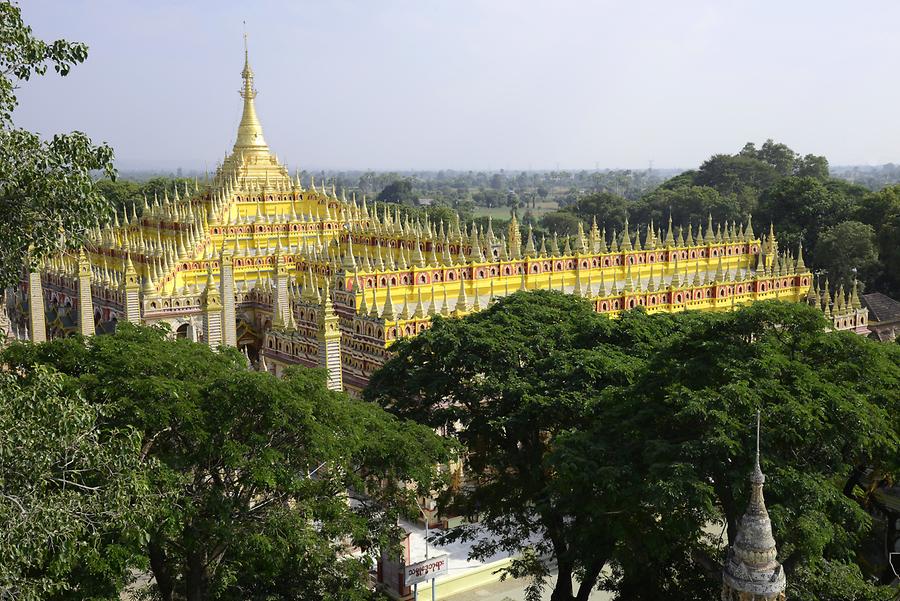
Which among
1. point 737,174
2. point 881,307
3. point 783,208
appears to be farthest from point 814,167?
point 881,307

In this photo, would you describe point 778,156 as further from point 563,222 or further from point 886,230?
point 886,230

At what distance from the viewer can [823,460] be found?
53.7ft

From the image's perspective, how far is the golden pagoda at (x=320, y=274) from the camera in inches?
1264

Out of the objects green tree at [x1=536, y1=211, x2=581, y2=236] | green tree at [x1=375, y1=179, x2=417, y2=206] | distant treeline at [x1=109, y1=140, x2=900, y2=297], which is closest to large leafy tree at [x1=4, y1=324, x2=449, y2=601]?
distant treeline at [x1=109, y1=140, x2=900, y2=297]

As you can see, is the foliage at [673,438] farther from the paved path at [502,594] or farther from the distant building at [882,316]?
the distant building at [882,316]

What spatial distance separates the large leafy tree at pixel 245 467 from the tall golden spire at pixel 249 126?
37635 millimetres

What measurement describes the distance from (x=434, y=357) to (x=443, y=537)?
14.6ft

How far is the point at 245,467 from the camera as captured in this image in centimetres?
1513

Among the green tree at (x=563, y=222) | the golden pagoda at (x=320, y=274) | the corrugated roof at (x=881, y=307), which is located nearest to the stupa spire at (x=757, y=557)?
the golden pagoda at (x=320, y=274)

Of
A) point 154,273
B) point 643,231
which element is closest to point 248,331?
point 154,273

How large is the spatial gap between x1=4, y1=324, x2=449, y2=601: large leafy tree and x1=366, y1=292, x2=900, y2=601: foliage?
3298mm

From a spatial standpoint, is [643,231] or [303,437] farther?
[643,231]

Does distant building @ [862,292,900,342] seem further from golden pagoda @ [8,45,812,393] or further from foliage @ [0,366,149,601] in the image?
foliage @ [0,366,149,601]

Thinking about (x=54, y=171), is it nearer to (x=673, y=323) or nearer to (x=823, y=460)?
(x=823, y=460)
